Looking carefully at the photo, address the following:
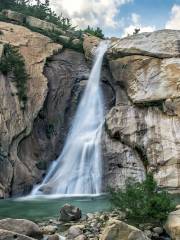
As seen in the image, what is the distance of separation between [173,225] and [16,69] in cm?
2341

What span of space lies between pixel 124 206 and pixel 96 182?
14551 millimetres

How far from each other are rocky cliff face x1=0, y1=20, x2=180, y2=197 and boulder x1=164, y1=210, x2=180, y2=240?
14.2 m

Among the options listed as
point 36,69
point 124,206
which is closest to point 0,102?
point 36,69

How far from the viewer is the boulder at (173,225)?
1432 centimetres

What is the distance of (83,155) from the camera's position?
33.2 m

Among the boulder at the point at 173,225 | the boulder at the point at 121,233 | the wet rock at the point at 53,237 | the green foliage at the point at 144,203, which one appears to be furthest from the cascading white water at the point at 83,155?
the boulder at the point at 121,233

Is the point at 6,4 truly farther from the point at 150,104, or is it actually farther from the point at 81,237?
the point at 81,237

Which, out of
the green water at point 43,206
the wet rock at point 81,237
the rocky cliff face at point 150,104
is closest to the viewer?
the wet rock at point 81,237

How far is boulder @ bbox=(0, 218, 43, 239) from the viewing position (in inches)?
573

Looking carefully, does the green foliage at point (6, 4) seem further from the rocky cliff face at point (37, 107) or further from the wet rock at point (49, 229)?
the wet rock at point (49, 229)

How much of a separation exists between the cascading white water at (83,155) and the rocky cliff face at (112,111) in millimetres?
582

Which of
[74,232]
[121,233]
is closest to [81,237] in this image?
[74,232]

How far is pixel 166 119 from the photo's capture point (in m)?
32.0

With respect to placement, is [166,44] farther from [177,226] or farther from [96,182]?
[177,226]
